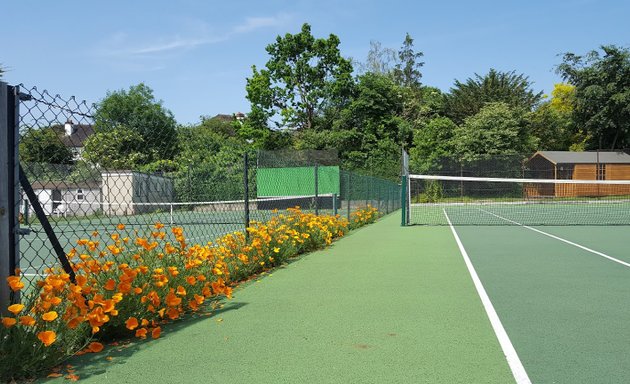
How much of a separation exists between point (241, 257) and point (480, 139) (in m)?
38.7

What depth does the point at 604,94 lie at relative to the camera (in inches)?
1722

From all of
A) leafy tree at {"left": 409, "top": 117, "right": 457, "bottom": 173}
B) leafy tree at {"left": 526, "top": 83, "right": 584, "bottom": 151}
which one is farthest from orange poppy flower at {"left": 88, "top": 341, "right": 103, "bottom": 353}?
leafy tree at {"left": 526, "top": 83, "right": 584, "bottom": 151}

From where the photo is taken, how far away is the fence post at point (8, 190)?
11.6ft

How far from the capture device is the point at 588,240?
12.5 meters

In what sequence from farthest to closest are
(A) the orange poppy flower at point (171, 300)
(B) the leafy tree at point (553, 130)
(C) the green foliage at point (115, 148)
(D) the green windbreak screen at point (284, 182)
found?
(B) the leafy tree at point (553, 130) → (D) the green windbreak screen at point (284, 182) → (A) the orange poppy flower at point (171, 300) → (C) the green foliage at point (115, 148)

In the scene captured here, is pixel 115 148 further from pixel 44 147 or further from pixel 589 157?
pixel 589 157

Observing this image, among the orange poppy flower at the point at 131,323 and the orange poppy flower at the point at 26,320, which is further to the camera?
the orange poppy flower at the point at 131,323

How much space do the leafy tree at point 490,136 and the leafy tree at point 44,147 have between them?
39472 mm

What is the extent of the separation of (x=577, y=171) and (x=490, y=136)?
681cm

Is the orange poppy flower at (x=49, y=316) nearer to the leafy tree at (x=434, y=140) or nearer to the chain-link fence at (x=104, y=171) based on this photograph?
the chain-link fence at (x=104, y=171)

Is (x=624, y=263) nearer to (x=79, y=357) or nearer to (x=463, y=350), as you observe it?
(x=463, y=350)

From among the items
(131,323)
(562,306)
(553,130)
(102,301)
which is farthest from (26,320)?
(553,130)

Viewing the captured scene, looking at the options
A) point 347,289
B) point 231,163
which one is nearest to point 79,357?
point 347,289

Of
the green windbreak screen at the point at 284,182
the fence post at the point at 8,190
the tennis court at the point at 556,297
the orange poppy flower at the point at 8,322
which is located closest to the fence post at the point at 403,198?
the tennis court at the point at 556,297
